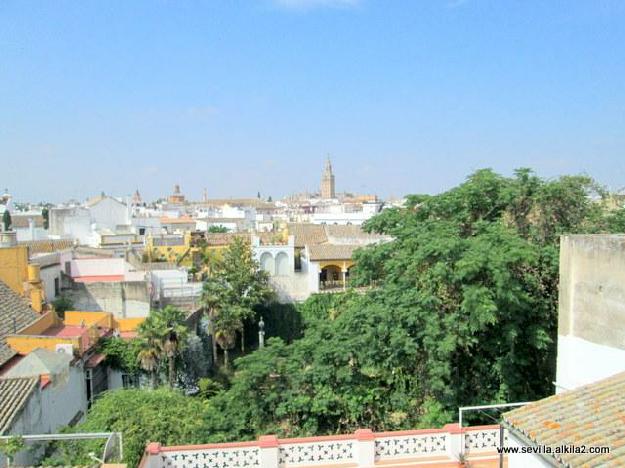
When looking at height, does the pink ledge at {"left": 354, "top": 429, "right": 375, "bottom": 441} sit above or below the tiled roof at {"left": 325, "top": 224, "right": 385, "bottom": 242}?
below

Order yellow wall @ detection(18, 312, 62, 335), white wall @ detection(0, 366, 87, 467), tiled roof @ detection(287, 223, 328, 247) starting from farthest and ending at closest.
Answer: tiled roof @ detection(287, 223, 328, 247), yellow wall @ detection(18, 312, 62, 335), white wall @ detection(0, 366, 87, 467)

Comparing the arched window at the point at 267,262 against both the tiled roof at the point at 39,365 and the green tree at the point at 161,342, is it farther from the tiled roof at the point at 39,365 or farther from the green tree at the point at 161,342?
the tiled roof at the point at 39,365

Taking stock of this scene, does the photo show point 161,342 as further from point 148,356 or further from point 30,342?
point 30,342

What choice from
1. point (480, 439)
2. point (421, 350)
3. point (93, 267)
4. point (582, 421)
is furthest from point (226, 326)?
point (582, 421)

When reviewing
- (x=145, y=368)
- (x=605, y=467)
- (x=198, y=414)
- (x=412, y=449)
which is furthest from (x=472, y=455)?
(x=145, y=368)

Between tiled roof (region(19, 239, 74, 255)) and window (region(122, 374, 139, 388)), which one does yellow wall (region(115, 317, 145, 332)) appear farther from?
tiled roof (region(19, 239, 74, 255))

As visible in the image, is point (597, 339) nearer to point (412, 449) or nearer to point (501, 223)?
point (412, 449)

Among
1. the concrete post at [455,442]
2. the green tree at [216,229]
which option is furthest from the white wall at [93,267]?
the green tree at [216,229]

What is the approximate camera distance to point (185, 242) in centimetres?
3728

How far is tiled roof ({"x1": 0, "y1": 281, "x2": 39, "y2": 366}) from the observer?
45.6 feet

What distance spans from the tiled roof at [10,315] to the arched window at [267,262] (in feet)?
51.0

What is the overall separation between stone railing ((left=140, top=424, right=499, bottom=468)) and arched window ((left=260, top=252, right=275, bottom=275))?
79.5 feet

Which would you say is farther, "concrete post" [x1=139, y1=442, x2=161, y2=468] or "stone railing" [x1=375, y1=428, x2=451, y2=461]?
"stone railing" [x1=375, y1=428, x2=451, y2=461]

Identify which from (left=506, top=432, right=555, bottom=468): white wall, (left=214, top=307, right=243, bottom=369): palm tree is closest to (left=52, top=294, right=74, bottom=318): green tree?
(left=214, top=307, right=243, bottom=369): palm tree
